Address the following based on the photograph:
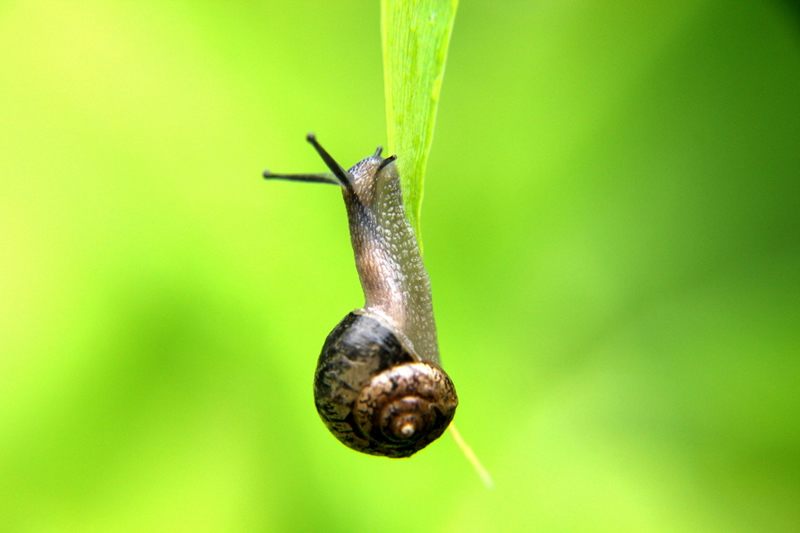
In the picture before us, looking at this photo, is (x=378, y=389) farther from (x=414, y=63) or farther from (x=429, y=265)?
(x=429, y=265)

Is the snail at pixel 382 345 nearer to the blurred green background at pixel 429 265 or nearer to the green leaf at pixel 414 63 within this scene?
the green leaf at pixel 414 63

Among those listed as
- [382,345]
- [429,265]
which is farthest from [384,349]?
[429,265]

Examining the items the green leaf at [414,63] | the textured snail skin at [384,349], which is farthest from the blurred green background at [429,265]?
the green leaf at [414,63]

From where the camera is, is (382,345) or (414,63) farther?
(382,345)

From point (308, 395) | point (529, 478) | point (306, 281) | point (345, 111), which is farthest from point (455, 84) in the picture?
point (529, 478)

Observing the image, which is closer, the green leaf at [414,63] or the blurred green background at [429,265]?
the green leaf at [414,63]

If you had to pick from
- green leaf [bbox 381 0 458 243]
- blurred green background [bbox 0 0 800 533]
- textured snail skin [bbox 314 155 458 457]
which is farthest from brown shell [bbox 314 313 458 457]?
blurred green background [bbox 0 0 800 533]

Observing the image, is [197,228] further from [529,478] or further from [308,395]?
[529,478]
